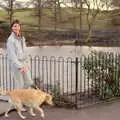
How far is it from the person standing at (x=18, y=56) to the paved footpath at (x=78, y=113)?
0.74 meters

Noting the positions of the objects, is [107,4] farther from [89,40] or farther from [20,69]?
[20,69]

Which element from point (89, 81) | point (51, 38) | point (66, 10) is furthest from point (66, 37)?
point (89, 81)

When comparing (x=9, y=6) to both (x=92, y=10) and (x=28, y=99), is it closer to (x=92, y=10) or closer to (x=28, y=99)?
(x=92, y=10)

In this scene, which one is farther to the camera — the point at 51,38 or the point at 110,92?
the point at 51,38

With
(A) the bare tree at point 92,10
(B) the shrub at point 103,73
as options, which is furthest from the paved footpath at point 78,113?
(A) the bare tree at point 92,10

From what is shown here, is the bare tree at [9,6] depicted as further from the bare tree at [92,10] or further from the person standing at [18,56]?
the person standing at [18,56]

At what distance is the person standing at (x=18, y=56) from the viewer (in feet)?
28.6

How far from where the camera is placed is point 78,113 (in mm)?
8883

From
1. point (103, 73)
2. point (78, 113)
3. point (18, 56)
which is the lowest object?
point (78, 113)

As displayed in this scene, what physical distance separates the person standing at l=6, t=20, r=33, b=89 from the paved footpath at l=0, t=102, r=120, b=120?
0.74 m

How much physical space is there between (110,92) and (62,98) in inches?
54.7

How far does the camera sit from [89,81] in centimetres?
1071

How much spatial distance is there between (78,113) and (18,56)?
178 cm

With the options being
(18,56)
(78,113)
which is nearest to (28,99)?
(18,56)
